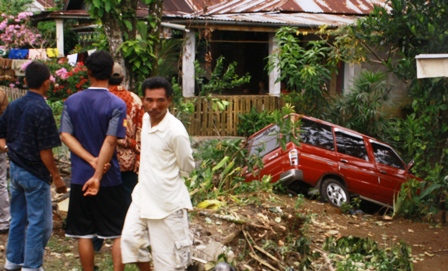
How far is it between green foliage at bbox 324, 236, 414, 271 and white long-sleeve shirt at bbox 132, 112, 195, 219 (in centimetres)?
272

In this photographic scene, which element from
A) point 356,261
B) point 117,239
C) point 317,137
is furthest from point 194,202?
point 317,137

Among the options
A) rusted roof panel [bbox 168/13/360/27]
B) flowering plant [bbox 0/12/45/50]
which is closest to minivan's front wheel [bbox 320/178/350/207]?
rusted roof panel [bbox 168/13/360/27]

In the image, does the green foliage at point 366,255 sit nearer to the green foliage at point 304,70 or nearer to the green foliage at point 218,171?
the green foliage at point 218,171

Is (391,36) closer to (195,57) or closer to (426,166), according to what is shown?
(426,166)

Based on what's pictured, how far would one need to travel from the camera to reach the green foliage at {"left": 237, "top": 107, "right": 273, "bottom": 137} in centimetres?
1817

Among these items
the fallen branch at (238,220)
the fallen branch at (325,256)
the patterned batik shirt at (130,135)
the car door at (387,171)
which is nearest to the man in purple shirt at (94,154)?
the patterned batik shirt at (130,135)

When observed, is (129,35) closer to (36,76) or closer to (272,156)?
(272,156)

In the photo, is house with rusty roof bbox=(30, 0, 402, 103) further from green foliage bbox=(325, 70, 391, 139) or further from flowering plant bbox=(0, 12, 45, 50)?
green foliage bbox=(325, 70, 391, 139)

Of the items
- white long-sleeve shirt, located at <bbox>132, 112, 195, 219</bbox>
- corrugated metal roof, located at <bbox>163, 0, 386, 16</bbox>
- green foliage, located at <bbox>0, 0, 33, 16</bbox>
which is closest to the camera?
white long-sleeve shirt, located at <bbox>132, 112, 195, 219</bbox>

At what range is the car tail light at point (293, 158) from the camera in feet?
40.0

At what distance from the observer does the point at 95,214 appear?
235 inches

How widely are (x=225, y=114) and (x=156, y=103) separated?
42.5ft

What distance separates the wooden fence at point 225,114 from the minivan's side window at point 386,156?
5234 mm

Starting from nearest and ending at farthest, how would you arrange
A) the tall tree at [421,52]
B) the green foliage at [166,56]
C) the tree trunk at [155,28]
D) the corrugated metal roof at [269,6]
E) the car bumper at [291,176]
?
1. the tree trunk at [155,28]
2. the green foliage at [166,56]
3. the tall tree at [421,52]
4. the car bumper at [291,176]
5. the corrugated metal roof at [269,6]
